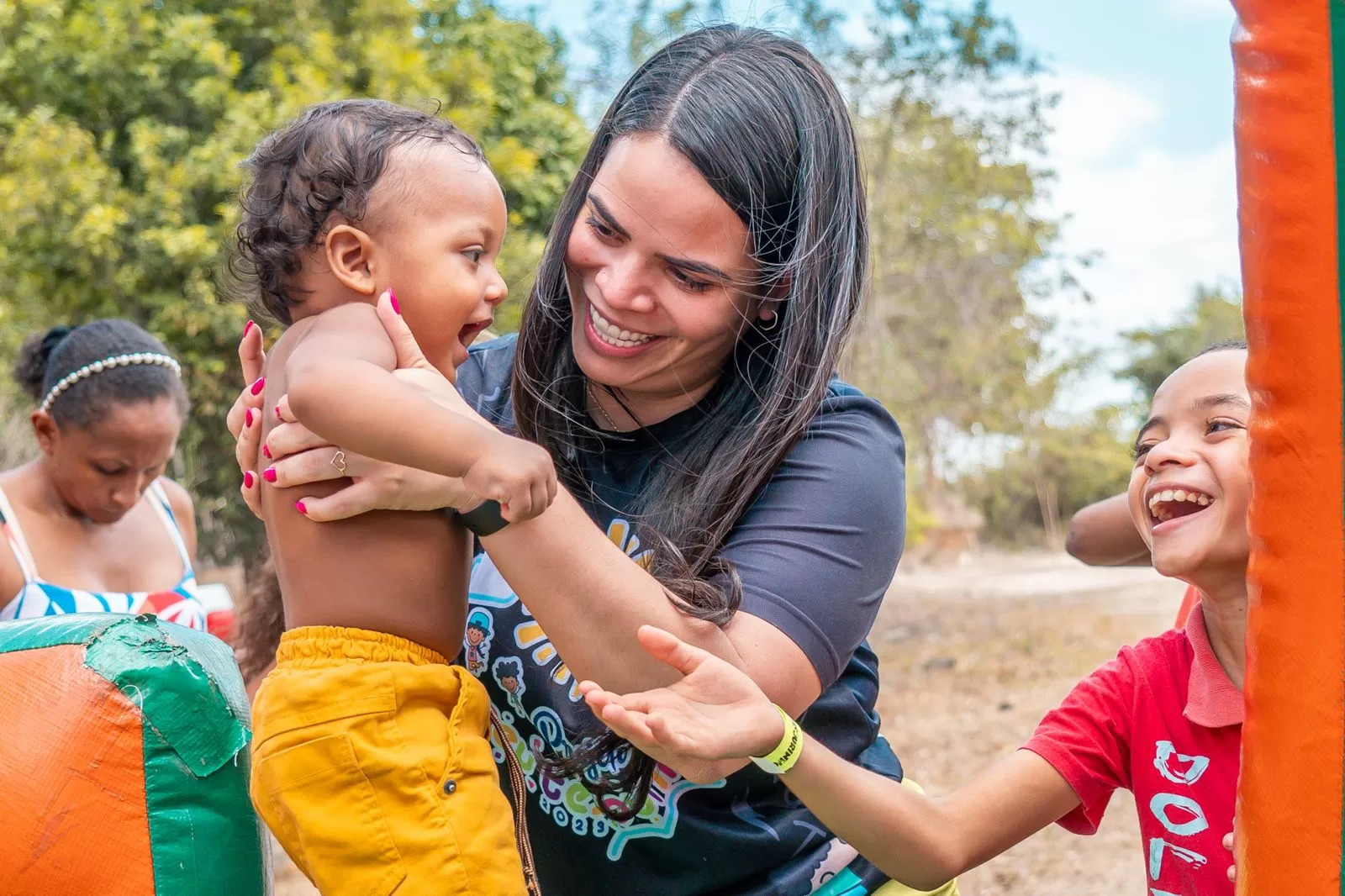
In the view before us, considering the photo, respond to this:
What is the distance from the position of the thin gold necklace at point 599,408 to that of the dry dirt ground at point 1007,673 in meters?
0.84

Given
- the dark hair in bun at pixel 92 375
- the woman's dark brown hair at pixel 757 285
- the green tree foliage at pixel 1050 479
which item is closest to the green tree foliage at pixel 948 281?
the green tree foliage at pixel 1050 479

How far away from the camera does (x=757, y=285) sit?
2.14 m

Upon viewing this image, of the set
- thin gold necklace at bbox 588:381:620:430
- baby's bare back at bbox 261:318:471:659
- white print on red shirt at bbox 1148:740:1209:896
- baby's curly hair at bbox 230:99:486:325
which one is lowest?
white print on red shirt at bbox 1148:740:1209:896

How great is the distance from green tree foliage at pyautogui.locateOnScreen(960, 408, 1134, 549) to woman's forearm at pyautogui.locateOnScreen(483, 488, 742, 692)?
19.6m

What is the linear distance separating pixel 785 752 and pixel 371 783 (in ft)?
1.91

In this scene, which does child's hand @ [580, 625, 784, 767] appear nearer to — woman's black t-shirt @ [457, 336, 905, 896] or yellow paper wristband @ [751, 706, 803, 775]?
yellow paper wristband @ [751, 706, 803, 775]

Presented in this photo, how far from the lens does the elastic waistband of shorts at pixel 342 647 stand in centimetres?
185

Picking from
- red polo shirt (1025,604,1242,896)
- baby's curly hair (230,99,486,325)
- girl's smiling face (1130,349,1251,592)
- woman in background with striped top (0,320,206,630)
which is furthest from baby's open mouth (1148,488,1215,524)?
woman in background with striped top (0,320,206,630)

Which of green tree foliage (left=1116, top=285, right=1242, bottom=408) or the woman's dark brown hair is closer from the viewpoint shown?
the woman's dark brown hair

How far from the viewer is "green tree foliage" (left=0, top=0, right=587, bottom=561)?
8.54 meters

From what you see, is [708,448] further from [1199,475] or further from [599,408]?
[1199,475]

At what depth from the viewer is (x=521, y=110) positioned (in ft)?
33.8

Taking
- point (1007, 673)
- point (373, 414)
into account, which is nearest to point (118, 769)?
point (373, 414)

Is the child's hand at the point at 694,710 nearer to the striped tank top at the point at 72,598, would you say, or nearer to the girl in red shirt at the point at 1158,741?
the girl in red shirt at the point at 1158,741
